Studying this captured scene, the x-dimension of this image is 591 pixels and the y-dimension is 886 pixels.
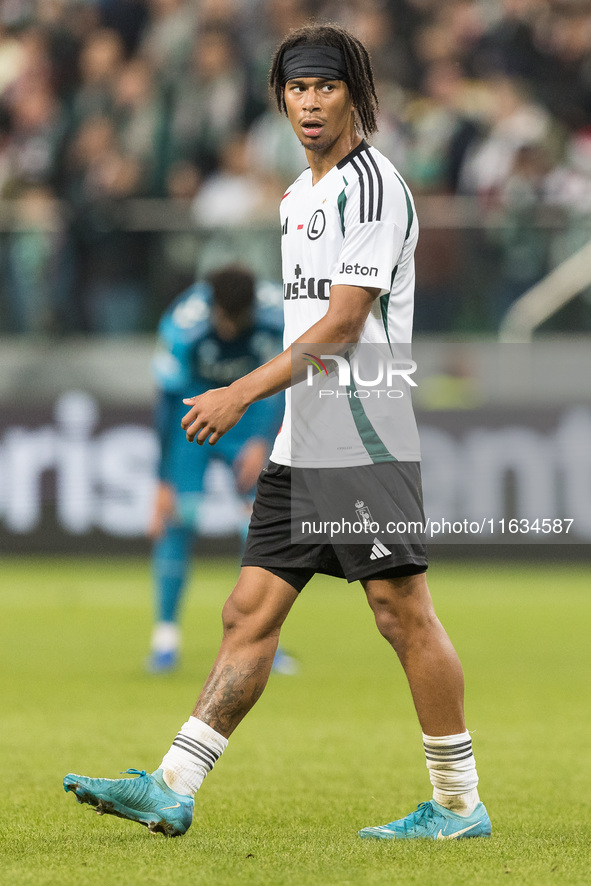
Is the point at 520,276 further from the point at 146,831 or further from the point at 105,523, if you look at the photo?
the point at 146,831

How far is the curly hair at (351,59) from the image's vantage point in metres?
4.21

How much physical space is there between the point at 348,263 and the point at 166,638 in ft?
15.2

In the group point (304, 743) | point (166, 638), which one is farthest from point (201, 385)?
point (304, 743)

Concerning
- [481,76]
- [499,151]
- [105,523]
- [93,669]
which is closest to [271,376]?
[93,669]

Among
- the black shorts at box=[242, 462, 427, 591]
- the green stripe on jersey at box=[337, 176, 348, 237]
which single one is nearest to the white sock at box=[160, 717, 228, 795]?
the black shorts at box=[242, 462, 427, 591]

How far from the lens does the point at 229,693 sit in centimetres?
415

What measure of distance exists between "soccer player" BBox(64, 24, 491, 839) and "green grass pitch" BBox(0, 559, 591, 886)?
0.22 meters

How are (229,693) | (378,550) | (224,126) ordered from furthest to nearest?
(224,126)
(229,693)
(378,550)

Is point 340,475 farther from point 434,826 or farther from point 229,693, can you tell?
point 434,826

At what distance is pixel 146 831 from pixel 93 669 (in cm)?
406

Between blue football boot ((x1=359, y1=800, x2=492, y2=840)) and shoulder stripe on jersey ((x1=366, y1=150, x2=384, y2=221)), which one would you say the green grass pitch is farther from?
shoulder stripe on jersey ((x1=366, y1=150, x2=384, y2=221))

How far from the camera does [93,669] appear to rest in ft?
27.2

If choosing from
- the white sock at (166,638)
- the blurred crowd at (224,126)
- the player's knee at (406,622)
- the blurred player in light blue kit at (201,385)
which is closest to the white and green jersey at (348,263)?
the player's knee at (406,622)

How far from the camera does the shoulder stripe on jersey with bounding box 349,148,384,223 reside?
4.05 m
